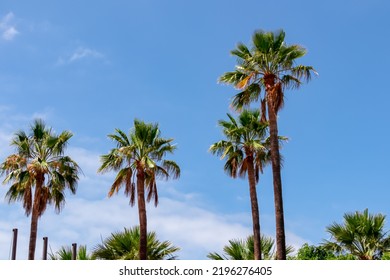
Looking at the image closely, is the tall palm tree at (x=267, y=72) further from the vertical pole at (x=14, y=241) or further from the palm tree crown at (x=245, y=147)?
the vertical pole at (x=14, y=241)

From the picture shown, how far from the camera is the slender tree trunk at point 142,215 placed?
98.9 feet

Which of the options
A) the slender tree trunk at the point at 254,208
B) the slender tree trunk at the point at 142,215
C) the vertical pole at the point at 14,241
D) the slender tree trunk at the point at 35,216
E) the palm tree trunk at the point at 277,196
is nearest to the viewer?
the palm tree trunk at the point at 277,196

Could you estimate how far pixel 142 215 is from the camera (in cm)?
3153

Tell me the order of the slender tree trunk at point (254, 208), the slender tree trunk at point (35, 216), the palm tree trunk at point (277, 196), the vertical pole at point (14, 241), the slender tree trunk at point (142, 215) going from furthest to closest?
the vertical pole at point (14, 241), the slender tree trunk at point (254, 208), the slender tree trunk at point (35, 216), the slender tree trunk at point (142, 215), the palm tree trunk at point (277, 196)

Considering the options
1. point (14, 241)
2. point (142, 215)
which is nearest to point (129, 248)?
point (142, 215)

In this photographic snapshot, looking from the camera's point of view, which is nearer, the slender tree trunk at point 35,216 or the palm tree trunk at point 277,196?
the palm tree trunk at point 277,196

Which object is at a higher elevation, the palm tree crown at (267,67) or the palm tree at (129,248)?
the palm tree crown at (267,67)

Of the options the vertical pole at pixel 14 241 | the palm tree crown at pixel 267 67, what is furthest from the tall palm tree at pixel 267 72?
the vertical pole at pixel 14 241

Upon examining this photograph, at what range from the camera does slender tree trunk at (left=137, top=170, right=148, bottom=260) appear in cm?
3014

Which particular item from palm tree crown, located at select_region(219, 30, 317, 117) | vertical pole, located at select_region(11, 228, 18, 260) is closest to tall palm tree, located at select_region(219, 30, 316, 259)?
palm tree crown, located at select_region(219, 30, 317, 117)

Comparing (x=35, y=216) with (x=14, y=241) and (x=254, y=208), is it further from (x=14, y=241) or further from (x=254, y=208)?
(x=14, y=241)
